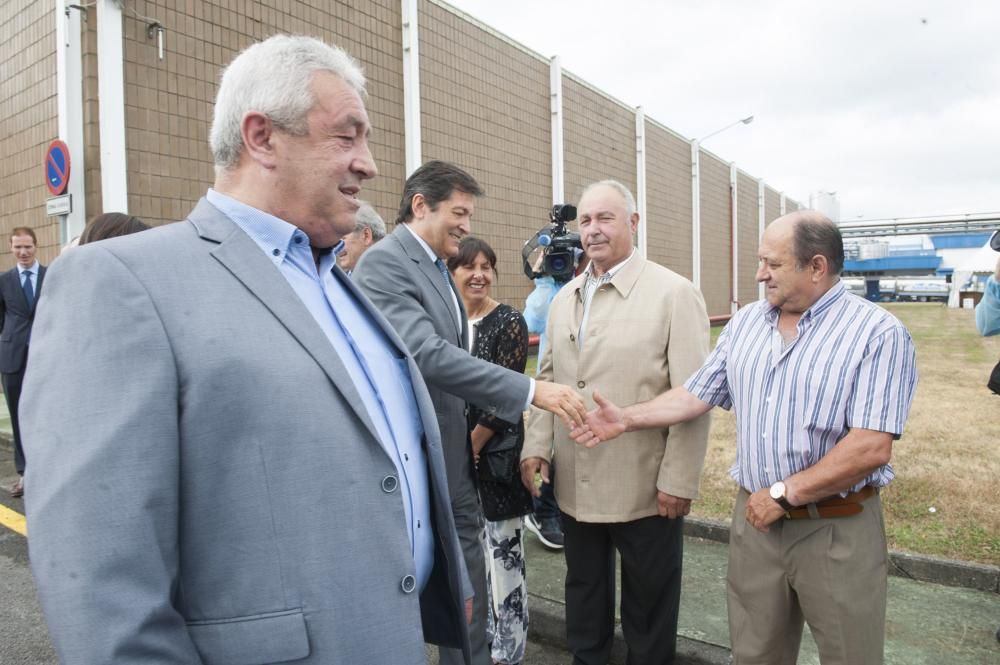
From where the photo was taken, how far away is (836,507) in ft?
7.48

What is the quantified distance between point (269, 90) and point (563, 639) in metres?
3.08

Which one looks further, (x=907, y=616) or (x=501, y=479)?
(x=907, y=616)

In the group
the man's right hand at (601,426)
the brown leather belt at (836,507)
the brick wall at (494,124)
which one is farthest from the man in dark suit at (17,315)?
the brick wall at (494,124)

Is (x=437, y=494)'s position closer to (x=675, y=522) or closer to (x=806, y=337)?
(x=806, y=337)

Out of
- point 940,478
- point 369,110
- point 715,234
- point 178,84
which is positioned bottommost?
point 940,478

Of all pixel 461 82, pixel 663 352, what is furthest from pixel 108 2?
pixel 663 352

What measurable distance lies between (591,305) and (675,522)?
1.02m

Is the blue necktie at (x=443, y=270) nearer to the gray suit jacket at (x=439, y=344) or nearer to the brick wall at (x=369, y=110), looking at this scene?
the gray suit jacket at (x=439, y=344)

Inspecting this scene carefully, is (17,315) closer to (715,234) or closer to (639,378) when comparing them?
(639,378)

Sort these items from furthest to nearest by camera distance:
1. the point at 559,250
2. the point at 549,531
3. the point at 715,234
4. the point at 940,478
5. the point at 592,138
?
the point at 715,234, the point at 592,138, the point at 940,478, the point at 559,250, the point at 549,531

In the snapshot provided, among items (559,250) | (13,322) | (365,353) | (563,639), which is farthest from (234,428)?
(13,322)

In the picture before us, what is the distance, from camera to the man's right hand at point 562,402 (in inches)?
96.2

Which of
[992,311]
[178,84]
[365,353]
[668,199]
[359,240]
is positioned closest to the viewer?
[365,353]

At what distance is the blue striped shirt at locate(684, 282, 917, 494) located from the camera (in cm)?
221
